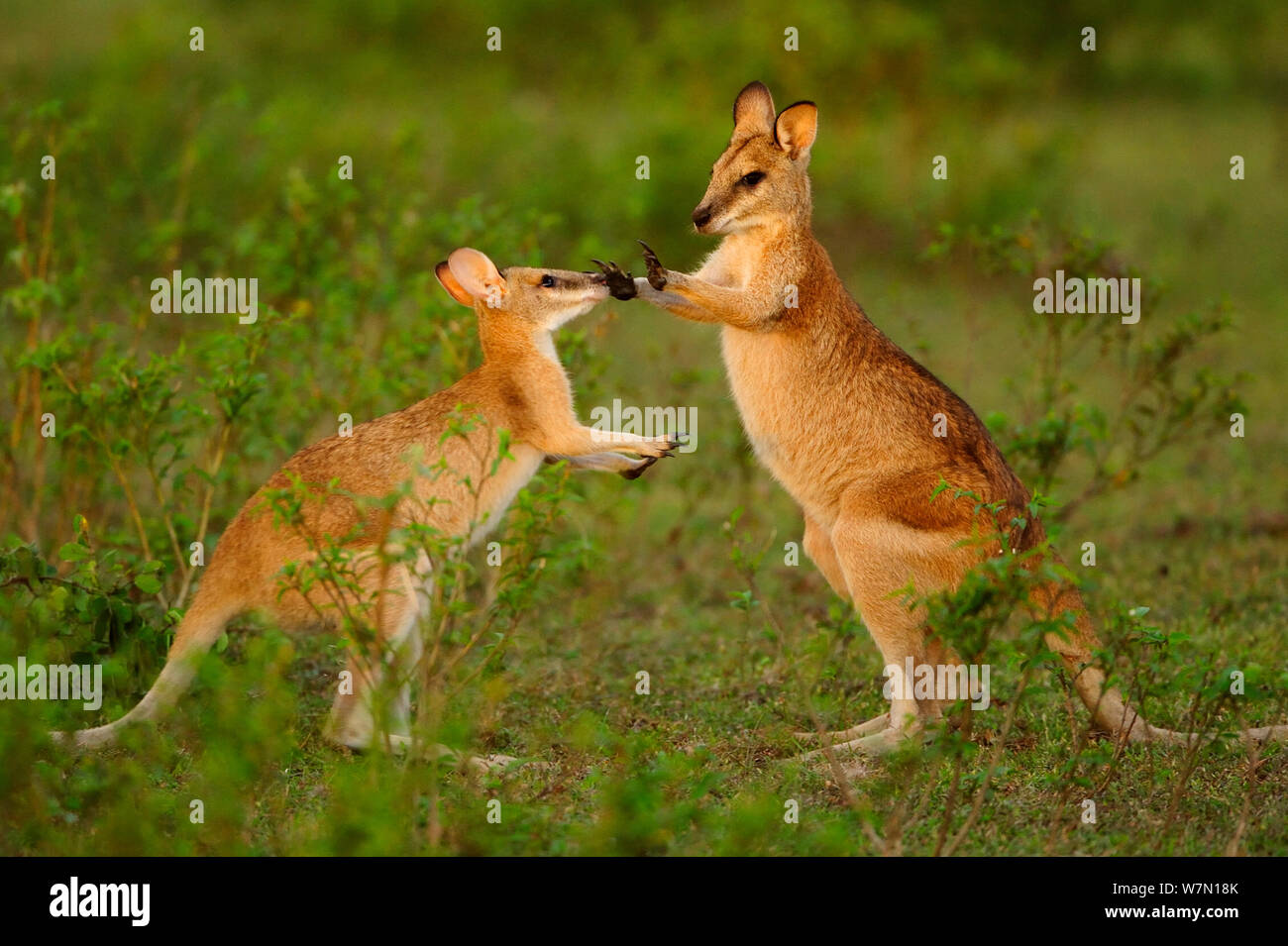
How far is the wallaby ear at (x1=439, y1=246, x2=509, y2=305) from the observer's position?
5.79 metres

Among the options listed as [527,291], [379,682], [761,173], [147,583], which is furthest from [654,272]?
[147,583]

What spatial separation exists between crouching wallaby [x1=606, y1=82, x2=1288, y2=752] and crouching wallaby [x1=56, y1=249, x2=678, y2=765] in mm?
449

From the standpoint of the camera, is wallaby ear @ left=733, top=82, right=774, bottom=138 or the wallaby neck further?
wallaby ear @ left=733, top=82, right=774, bottom=138

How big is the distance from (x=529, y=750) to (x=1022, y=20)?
546 inches

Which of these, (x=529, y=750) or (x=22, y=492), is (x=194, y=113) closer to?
(x=22, y=492)

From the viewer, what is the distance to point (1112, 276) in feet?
26.3

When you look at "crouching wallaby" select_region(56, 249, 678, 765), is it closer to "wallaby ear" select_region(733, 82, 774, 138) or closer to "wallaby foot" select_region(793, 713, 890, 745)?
"wallaby ear" select_region(733, 82, 774, 138)

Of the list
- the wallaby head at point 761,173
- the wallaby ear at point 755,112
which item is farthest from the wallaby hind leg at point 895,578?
the wallaby ear at point 755,112

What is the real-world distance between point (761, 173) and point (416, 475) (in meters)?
1.98

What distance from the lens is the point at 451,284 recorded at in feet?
19.4

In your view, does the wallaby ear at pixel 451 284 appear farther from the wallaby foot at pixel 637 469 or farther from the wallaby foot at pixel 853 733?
the wallaby foot at pixel 853 733

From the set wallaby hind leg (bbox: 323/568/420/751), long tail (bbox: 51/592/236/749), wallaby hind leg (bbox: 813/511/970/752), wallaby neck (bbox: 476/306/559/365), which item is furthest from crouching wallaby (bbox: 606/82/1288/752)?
long tail (bbox: 51/592/236/749)

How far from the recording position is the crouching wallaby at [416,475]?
16.6 ft

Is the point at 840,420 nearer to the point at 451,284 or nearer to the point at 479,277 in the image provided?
the point at 479,277
